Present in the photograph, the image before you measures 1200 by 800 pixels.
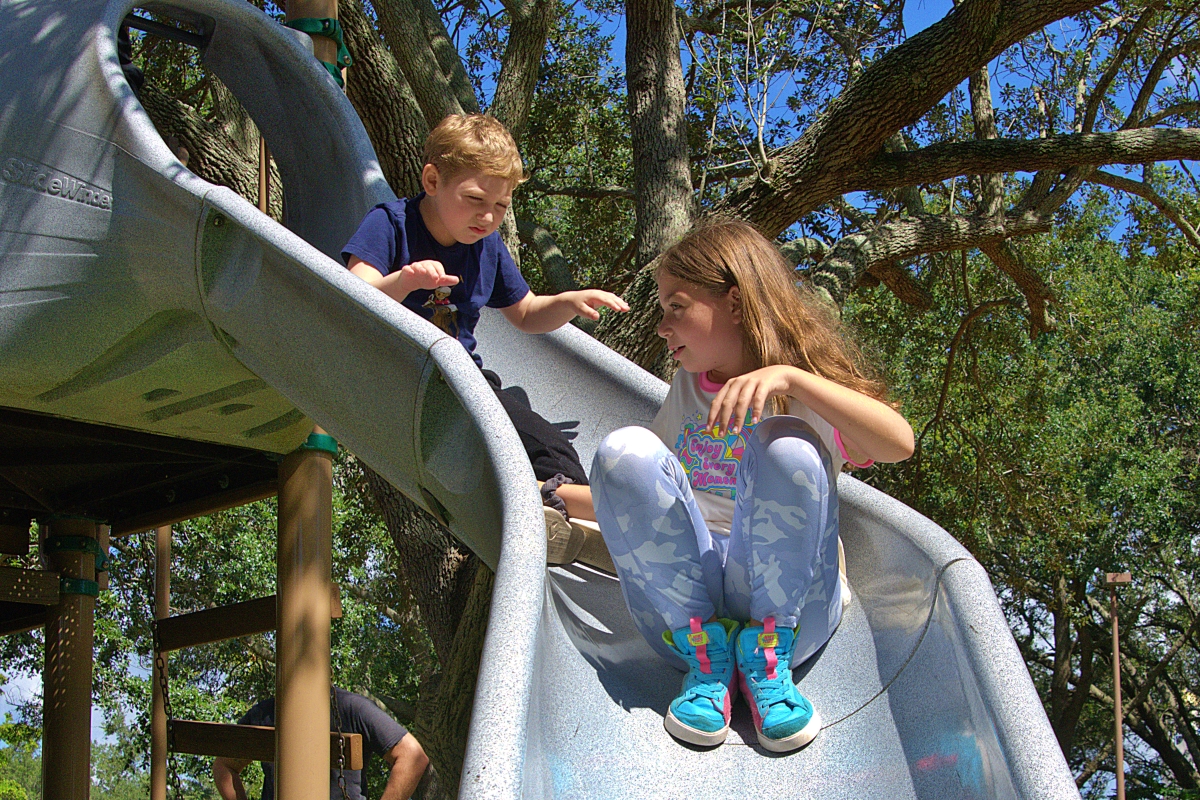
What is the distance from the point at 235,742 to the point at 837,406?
259cm

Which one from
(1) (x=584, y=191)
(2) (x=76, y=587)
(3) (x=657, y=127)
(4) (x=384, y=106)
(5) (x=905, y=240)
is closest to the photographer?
(2) (x=76, y=587)

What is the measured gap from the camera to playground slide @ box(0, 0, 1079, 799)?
1581mm

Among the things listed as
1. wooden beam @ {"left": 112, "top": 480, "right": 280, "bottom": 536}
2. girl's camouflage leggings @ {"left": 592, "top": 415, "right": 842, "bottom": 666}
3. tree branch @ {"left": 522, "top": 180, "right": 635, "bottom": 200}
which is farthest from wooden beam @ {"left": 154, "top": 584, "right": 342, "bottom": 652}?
tree branch @ {"left": 522, "top": 180, "right": 635, "bottom": 200}

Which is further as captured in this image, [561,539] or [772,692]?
[561,539]

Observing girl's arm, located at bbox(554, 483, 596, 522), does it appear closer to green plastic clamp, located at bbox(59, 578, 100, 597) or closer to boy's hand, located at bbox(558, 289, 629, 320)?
boy's hand, located at bbox(558, 289, 629, 320)

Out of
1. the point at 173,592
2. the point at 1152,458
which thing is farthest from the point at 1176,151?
the point at 173,592

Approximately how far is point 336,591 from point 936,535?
2.34 m

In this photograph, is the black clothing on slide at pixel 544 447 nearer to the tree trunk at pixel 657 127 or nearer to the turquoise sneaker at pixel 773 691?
the turquoise sneaker at pixel 773 691

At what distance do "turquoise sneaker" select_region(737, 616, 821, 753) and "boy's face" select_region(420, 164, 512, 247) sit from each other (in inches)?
52.5

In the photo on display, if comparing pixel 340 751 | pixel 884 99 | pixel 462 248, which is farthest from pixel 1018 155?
pixel 340 751

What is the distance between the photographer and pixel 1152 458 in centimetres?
1416

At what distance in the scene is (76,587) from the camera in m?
4.22

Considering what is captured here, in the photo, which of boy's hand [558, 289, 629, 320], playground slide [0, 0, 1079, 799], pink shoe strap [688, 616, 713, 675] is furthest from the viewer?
boy's hand [558, 289, 629, 320]

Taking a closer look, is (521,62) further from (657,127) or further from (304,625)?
(304,625)
